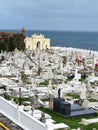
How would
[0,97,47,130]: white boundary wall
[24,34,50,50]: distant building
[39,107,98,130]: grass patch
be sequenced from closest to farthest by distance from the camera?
1. [0,97,47,130]: white boundary wall
2. [39,107,98,130]: grass patch
3. [24,34,50,50]: distant building

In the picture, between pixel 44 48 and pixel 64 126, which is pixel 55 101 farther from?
pixel 44 48

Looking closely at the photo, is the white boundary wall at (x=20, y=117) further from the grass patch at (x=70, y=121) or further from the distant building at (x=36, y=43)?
the distant building at (x=36, y=43)

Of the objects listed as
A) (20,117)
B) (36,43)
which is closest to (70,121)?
(20,117)

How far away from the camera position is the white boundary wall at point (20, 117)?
39.1 feet

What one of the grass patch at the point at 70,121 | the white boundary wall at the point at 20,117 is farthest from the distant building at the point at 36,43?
the white boundary wall at the point at 20,117

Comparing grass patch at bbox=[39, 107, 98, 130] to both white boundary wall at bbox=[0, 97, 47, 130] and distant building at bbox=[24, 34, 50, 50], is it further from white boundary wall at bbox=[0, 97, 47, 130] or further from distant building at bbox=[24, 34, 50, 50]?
distant building at bbox=[24, 34, 50, 50]

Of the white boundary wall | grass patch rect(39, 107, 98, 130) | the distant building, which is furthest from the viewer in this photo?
the distant building

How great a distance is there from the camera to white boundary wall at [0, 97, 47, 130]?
1192cm

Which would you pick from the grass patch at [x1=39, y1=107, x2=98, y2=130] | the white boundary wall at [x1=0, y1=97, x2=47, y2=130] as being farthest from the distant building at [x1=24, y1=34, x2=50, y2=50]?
the white boundary wall at [x1=0, y1=97, x2=47, y2=130]

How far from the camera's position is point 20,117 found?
13.1 m

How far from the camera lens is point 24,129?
12.7 m

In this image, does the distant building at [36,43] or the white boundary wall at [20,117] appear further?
the distant building at [36,43]

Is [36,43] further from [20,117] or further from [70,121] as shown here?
[20,117]

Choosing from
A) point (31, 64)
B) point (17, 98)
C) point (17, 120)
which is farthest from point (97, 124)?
point (31, 64)
